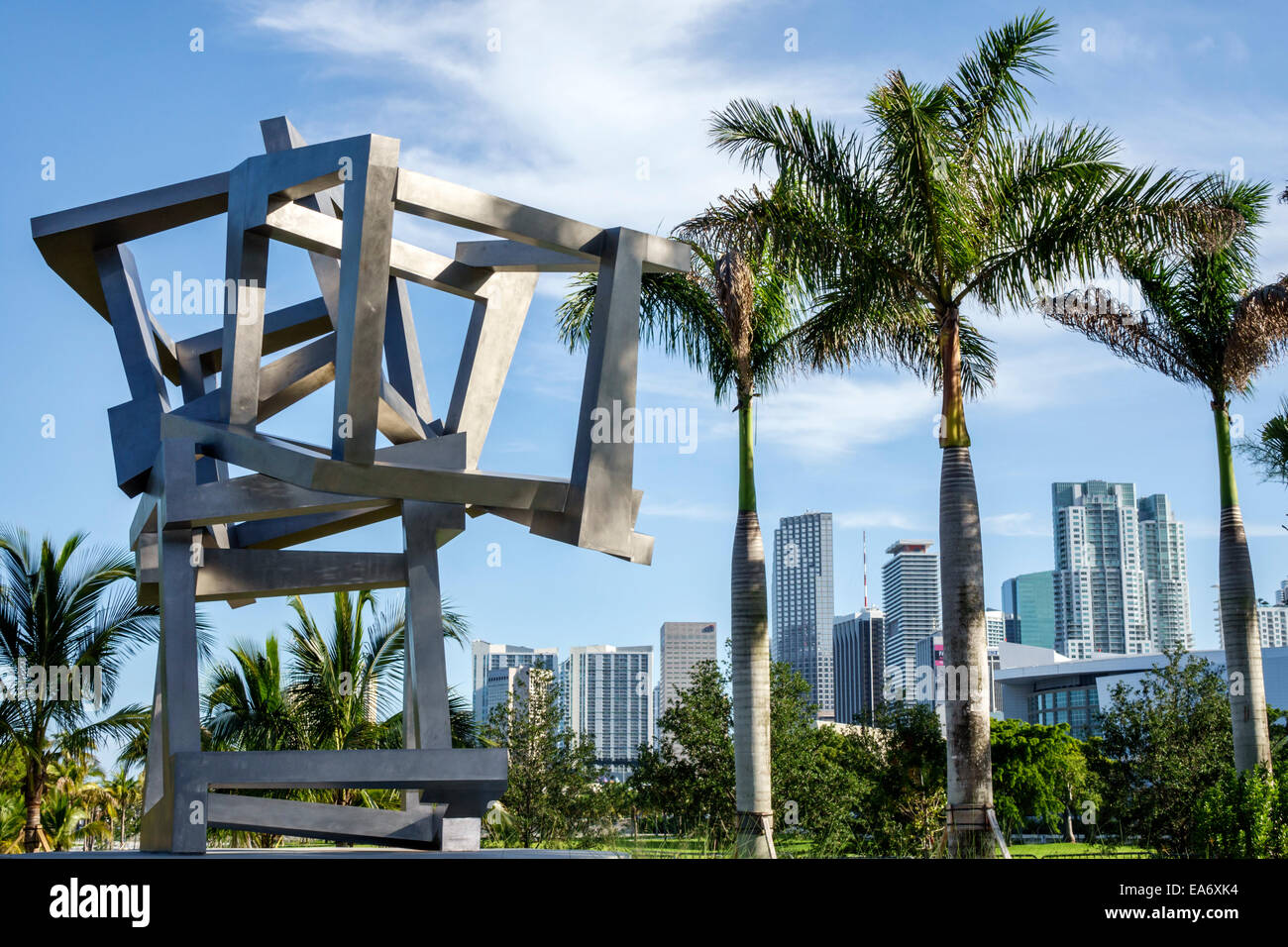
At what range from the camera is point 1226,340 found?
74.0 ft

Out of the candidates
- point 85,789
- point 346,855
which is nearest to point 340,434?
point 346,855

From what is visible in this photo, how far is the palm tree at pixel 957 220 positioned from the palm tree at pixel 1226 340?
3351 millimetres

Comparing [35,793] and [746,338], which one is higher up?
[746,338]

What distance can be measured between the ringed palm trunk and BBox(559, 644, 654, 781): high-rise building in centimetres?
12035

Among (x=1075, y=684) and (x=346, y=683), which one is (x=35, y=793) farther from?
(x=1075, y=684)

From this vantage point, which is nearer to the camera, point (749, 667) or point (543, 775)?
point (749, 667)

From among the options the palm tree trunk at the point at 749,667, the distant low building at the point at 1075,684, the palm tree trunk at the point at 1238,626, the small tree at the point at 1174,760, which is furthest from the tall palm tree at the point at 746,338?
the distant low building at the point at 1075,684

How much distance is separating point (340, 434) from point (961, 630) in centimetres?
1067

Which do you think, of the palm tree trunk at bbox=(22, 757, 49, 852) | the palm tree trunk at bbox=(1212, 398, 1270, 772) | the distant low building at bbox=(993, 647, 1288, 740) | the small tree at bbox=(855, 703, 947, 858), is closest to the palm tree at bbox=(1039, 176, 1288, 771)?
the palm tree trunk at bbox=(1212, 398, 1270, 772)

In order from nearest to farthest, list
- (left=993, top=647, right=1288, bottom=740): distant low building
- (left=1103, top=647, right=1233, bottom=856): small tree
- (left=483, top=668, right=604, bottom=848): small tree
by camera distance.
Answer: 1. (left=1103, top=647, right=1233, bottom=856): small tree
2. (left=483, top=668, right=604, bottom=848): small tree
3. (left=993, top=647, right=1288, bottom=740): distant low building

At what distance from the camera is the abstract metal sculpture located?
10625 millimetres

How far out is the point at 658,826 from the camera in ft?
92.7

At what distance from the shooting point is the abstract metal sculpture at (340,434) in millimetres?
10625

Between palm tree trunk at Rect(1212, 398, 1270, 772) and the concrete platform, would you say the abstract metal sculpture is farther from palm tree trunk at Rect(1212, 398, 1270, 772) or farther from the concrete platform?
palm tree trunk at Rect(1212, 398, 1270, 772)
